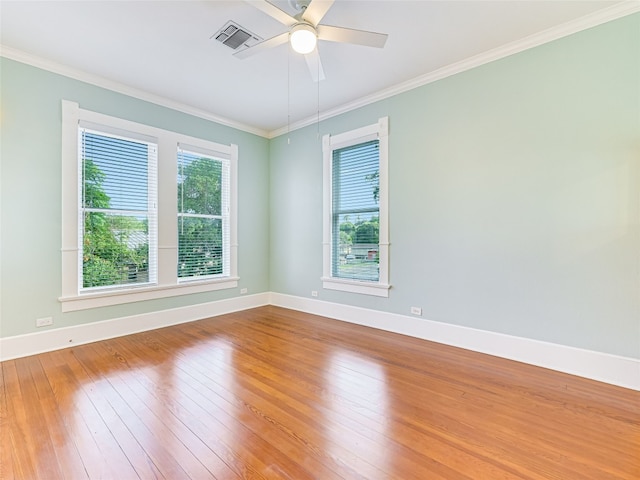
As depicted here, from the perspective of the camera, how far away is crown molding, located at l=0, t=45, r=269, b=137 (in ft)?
9.95

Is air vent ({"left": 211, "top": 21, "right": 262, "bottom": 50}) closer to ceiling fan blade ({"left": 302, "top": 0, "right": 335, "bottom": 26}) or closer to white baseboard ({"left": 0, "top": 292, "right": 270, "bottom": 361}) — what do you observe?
ceiling fan blade ({"left": 302, "top": 0, "right": 335, "bottom": 26})

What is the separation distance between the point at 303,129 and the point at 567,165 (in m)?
3.55

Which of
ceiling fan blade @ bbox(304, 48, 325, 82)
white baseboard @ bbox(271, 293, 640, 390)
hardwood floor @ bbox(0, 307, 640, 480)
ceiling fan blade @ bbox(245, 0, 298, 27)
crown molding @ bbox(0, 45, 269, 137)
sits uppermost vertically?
crown molding @ bbox(0, 45, 269, 137)

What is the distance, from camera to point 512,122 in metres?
3.00

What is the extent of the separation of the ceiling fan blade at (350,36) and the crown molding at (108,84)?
2772 mm

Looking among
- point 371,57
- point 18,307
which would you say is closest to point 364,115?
point 371,57

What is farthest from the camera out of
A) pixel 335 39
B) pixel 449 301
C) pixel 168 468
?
pixel 449 301

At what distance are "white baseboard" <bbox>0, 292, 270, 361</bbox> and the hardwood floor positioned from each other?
0.16 m

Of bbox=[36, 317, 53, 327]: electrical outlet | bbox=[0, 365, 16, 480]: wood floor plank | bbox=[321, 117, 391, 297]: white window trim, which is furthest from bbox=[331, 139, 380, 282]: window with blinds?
bbox=[0, 365, 16, 480]: wood floor plank

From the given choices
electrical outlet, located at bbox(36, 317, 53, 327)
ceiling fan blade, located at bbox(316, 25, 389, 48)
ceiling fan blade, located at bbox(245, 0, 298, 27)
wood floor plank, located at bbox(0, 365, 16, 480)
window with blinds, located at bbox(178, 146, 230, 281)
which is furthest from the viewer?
window with blinds, located at bbox(178, 146, 230, 281)

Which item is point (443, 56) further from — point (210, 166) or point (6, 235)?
point (6, 235)

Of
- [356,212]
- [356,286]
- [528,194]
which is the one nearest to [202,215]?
[356,212]

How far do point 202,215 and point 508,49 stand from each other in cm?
426

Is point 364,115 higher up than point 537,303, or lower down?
higher up
